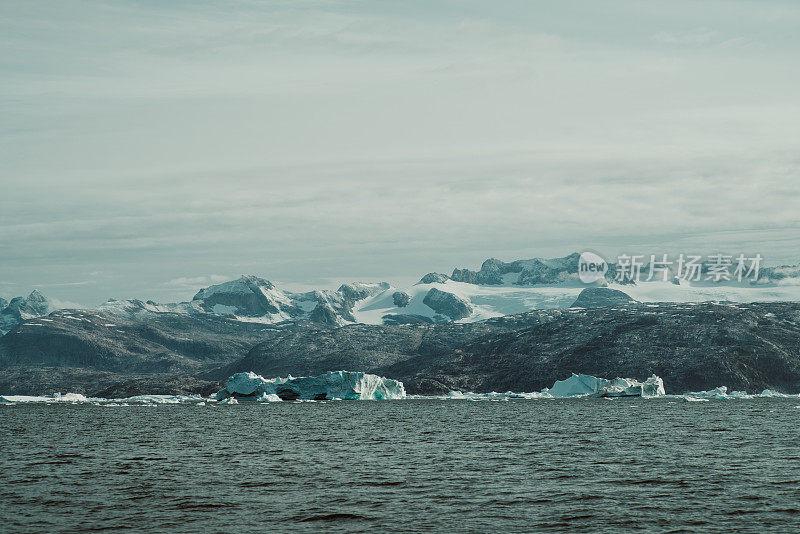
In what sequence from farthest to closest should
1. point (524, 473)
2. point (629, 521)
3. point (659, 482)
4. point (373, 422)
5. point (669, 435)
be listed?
point (373, 422) → point (669, 435) → point (524, 473) → point (659, 482) → point (629, 521)

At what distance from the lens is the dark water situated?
46084mm

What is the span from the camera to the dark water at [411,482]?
46.1 metres

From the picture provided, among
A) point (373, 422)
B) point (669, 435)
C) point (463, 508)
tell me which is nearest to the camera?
point (463, 508)

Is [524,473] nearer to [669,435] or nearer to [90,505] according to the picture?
[90,505]

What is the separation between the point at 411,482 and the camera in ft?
202

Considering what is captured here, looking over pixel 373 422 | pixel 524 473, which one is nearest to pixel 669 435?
pixel 524 473

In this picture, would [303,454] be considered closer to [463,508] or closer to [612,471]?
[612,471]

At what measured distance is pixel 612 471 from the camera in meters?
66.4

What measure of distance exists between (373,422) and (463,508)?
98651 mm

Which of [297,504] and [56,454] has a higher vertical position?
[297,504]

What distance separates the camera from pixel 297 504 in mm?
51938

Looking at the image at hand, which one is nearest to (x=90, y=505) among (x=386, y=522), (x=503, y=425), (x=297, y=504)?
(x=297, y=504)

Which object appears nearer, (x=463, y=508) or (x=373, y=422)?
(x=463, y=508)

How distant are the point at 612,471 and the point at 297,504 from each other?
2760 cm
